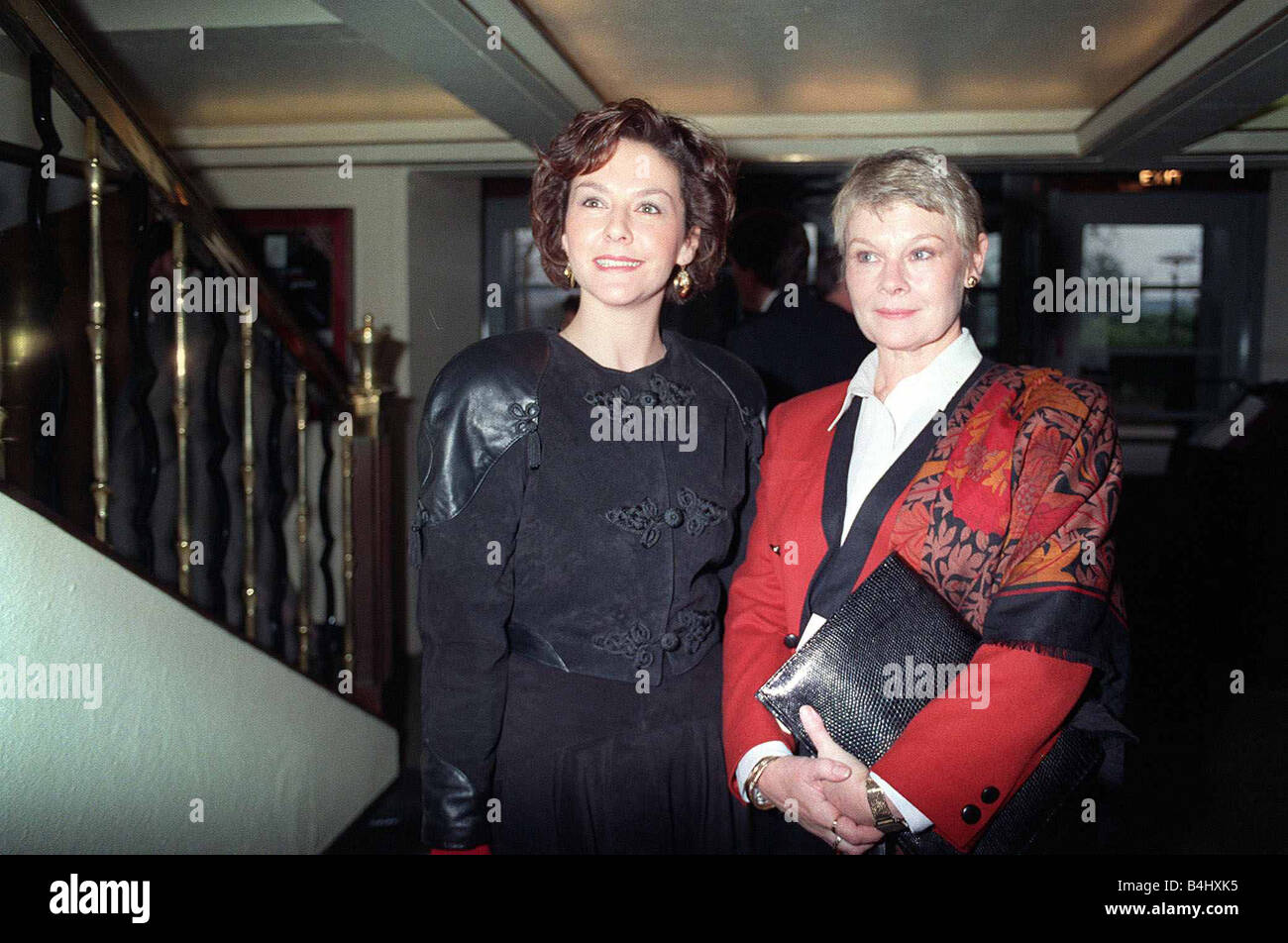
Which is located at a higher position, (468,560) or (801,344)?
(801,344)

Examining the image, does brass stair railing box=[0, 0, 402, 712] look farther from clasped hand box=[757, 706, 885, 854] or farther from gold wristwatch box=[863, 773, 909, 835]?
gold wristwatch box=[863, 773, 909, 835]

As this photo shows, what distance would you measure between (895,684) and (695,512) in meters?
0.38

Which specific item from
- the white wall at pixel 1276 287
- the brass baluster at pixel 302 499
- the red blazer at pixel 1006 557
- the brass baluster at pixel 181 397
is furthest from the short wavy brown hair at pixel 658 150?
the white wall at pixel 1276 287

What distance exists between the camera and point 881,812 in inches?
50.9

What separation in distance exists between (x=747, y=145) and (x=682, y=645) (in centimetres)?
390

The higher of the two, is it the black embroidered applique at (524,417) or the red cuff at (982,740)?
the black embroidered applique at (524,417)

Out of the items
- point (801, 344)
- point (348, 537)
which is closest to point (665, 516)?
point (801, 344)

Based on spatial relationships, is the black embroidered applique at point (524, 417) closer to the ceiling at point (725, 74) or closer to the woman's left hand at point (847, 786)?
the woman's left hand at point (847, 786)

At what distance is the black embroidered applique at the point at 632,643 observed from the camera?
1446 millimetres

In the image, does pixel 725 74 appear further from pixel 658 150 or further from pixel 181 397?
pixel 658 150

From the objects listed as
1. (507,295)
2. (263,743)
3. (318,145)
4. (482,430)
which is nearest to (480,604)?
(482,430)

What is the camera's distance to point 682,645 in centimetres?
150

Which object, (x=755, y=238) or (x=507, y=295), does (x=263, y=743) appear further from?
(x=507, y=295)

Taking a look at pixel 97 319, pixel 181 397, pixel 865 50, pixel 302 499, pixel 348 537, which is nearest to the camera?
pixel 97 319
